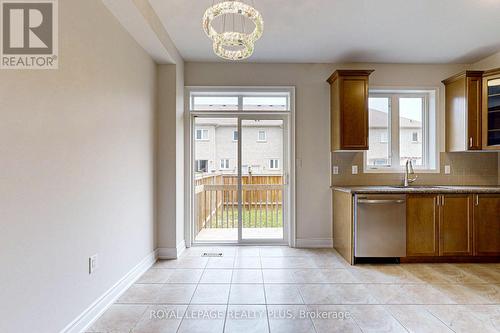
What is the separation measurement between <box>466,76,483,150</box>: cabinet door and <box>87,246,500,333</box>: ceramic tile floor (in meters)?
1.60

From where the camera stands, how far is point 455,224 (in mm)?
3500

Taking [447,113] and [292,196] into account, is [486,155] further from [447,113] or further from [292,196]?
[292,196]

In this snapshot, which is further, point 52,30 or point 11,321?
point 52,30

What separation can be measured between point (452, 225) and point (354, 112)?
6.19 ft

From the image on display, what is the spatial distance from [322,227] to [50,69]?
12.2 feet

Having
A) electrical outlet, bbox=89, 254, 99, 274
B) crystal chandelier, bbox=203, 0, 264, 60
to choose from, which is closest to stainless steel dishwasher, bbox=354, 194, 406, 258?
crystal chandelier, bbox=203, 0, 264, 60

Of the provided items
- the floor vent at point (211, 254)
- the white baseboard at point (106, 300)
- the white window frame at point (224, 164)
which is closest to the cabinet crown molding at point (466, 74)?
the white window frame at point (224, 164)

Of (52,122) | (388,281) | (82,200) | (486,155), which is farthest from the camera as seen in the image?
(486,155)

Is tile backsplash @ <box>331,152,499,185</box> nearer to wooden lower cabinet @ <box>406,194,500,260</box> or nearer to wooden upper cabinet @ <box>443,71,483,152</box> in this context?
wooden upper cabinet @ <box>443,71,483,152</box>

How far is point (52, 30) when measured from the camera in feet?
5.97

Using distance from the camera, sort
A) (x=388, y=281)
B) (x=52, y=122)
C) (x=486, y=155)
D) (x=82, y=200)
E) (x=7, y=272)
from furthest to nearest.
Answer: (x=486, y=155)
(x=388, y=281)
(x=82, y=200)
(x=52, y=122)
(x=7, y=272)

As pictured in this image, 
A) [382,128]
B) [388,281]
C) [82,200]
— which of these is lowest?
[388,281]

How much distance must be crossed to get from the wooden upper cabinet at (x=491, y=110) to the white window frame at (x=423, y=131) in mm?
585

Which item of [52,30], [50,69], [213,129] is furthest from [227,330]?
[213,129]
